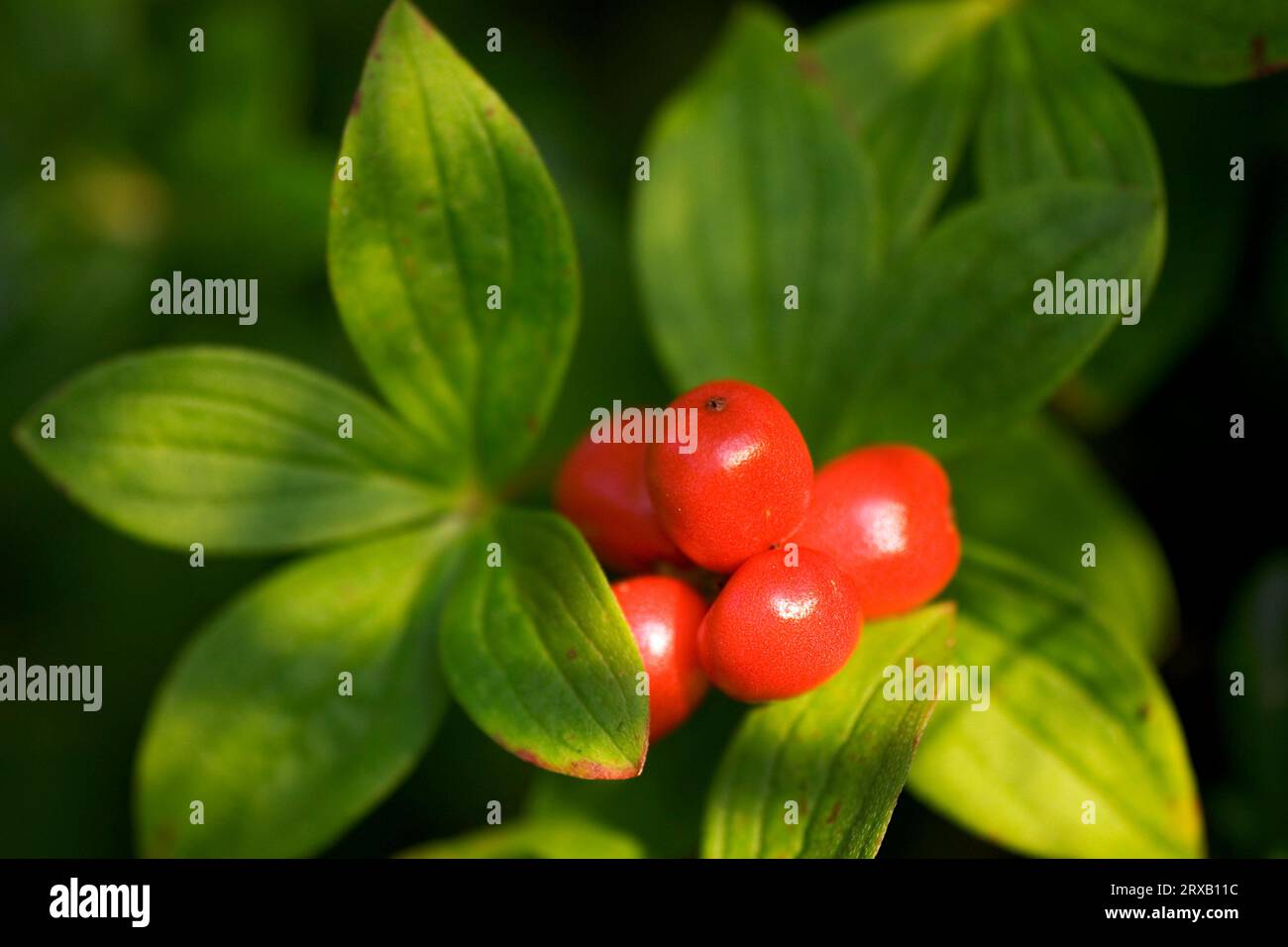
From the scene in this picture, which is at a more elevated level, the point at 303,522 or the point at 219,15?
the point at 219,15

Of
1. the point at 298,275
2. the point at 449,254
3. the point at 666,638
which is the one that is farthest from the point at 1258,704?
the point at 298,275

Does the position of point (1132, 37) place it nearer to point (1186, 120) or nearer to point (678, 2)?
point (1186, 120)

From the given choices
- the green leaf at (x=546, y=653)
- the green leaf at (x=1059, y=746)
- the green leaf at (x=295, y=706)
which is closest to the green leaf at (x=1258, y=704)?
the green leaf at (x=1059, y=746)

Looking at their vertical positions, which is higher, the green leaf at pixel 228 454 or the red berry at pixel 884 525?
the green leaf at pixel 228 454

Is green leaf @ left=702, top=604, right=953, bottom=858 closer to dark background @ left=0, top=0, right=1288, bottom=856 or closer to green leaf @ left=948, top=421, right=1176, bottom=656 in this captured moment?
green leaf @ left=948, top=421, right=1176, bottom=656

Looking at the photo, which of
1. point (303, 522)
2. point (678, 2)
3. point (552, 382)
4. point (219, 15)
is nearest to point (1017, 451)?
point (552, 382)

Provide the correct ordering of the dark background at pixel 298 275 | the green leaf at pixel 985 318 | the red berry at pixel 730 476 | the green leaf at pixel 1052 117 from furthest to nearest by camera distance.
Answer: the dark background at pixel 298 275
the green leaf at pixel 1052 117
the green leaf at pixel 985 318
the red berry at pixel 730 476

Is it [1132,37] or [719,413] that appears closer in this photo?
[719,413]

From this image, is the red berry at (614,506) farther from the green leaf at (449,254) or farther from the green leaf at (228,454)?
the green leaf at (228,454)
